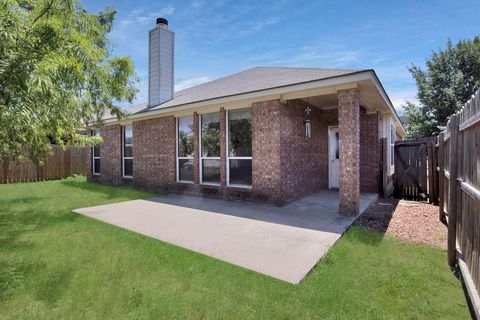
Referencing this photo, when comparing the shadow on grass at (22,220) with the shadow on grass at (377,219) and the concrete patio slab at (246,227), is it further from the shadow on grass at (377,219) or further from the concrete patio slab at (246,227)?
the shadow on grass at (377,219)

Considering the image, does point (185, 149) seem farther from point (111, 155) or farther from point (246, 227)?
point (111, 155)

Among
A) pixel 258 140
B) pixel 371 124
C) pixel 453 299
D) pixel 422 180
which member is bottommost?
pixel 453 299

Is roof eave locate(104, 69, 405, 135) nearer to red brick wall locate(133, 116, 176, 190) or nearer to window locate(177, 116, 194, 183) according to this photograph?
window locate(177, 116, 194, 183)

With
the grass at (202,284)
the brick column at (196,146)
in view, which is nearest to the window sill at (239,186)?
the brick column at (196,146)

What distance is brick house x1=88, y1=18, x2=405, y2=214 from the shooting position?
6.33 metres

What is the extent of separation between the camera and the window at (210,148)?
29.2ft

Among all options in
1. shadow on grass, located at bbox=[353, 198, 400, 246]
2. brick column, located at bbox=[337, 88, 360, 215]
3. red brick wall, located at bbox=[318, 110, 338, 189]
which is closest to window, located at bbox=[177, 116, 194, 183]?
red brick wall, located at bbox=[318, 110, 338, 189]

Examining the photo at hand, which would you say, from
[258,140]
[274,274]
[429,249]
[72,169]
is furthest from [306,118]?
[72,169]

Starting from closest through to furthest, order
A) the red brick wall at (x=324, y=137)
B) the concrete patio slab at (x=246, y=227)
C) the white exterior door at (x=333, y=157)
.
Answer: the concrete patio slab at (x=246, y=227) < the red brick wall at (x=324, y=137) < the white exterior door at (x=333, y=157)

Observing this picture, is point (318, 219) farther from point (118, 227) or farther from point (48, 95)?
point (48, 95)

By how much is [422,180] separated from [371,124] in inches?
98.2

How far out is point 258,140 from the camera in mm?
7773

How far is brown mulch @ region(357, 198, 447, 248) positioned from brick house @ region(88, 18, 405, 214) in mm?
691

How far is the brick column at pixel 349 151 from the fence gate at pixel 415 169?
3.69m
